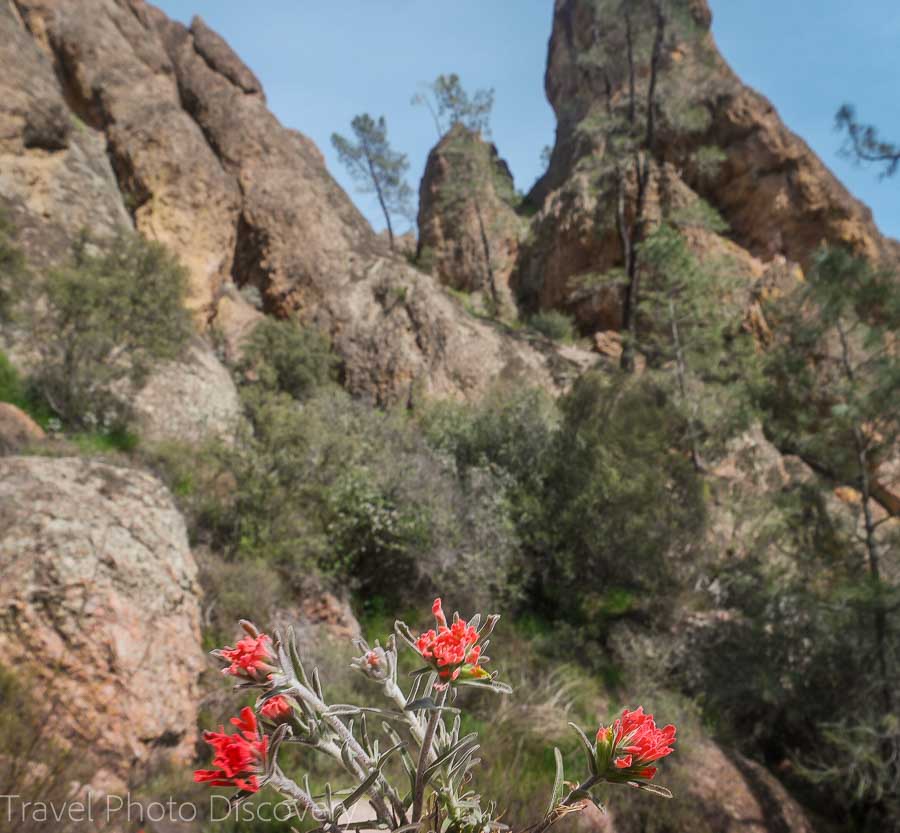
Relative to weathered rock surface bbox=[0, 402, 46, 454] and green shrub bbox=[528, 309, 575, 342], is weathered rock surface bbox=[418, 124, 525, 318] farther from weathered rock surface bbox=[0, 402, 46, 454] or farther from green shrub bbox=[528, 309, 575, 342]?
weathered rock surface bbox=[0, 402, 46, 454]

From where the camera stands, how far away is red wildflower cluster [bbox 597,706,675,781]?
94 cm

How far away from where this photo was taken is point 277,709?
943 mm

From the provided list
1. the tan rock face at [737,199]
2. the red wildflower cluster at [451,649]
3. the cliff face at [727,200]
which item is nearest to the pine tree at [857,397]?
the red wildflower cluster at [451,649]

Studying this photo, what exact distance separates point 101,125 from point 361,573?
1534cm

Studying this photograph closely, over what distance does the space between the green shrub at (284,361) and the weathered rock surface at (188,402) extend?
1.70 metres

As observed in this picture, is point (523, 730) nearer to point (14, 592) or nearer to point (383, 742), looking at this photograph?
point (383, 742)

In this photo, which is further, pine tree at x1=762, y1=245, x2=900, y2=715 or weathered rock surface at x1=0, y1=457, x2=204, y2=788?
pine tree at x1=762, y1=245, x2=900, y2=715

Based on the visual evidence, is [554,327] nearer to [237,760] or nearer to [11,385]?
[11,385]

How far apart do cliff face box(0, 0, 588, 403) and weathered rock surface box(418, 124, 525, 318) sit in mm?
5833

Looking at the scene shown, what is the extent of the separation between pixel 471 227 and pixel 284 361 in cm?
1497

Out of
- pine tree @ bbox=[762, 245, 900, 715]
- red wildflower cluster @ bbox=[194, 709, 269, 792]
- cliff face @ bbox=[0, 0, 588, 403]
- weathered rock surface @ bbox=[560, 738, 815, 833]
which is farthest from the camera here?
cliff face @ bbox=[0, 0, 588, 403]

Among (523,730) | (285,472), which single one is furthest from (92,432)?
(523,730)

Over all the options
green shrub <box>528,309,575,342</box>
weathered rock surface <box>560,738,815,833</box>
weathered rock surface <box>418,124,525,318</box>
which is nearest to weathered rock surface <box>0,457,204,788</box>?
weathered rock surface <box>560,738,815,833</box>

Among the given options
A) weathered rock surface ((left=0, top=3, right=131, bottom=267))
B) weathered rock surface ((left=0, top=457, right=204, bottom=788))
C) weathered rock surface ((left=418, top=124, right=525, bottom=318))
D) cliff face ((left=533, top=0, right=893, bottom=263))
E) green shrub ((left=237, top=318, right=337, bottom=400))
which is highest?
cliff face ((left=533, top=0, right=893, bottom=263))
